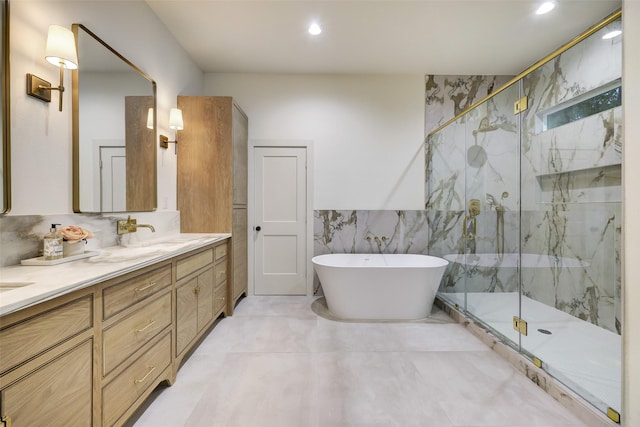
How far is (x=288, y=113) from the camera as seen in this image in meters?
3.47

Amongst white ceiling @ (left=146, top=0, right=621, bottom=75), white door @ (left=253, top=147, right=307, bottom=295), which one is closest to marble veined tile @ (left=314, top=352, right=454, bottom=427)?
white door @ (left=253, top=147, right=307, bottom=295)

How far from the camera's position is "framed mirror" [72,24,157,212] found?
5.29 ft

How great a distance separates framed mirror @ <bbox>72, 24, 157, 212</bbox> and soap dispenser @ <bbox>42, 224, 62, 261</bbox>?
1.04 ft

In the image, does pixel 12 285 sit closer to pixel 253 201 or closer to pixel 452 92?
pixel 253 201

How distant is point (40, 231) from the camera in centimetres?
136

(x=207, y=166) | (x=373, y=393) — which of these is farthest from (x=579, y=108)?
(x=207, y=166)

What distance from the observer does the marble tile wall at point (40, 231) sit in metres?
1.22

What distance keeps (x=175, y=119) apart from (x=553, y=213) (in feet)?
11.2

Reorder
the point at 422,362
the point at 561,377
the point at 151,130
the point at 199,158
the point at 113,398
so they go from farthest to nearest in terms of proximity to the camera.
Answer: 1. the point at 199,158
2. the point at 151,130
3. the point at 422,362
4. the point at 561,377
5. the point at 113,398

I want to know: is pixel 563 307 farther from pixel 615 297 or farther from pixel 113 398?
pixel 113 398

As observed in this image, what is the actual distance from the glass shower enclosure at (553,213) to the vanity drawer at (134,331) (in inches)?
92.3

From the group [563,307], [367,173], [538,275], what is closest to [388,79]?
[367,173]

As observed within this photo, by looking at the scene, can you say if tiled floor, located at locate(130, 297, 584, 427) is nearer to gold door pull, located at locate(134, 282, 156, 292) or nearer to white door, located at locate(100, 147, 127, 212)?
gold door pull, located at locate(134, 282, 156, 292)

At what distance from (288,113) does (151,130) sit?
1660 millimetres
